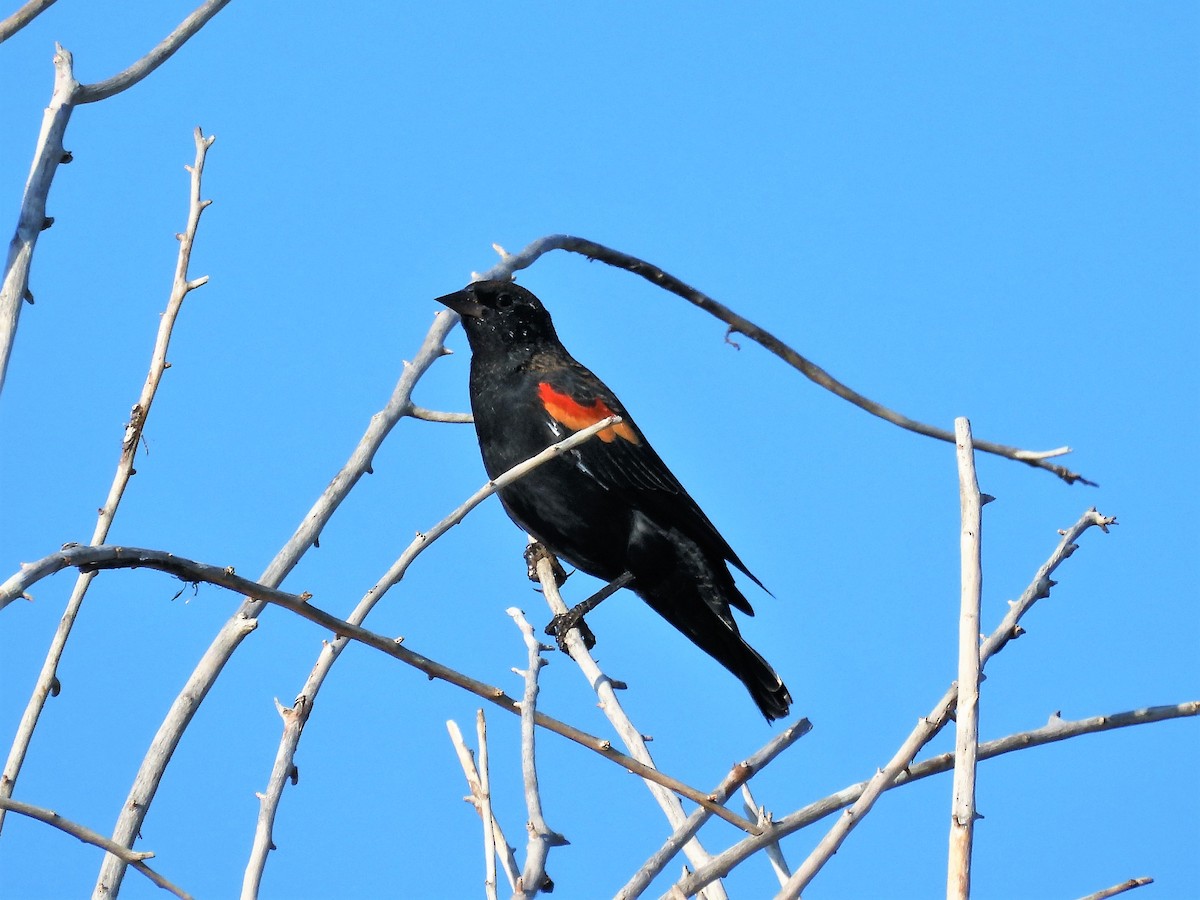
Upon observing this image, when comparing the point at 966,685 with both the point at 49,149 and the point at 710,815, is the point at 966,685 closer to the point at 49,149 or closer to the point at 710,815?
the point at 710,815

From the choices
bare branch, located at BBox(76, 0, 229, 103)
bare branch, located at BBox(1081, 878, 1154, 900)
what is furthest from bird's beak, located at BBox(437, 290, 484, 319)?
bare branch, located at BBox(1081, 878, 1154, 900)

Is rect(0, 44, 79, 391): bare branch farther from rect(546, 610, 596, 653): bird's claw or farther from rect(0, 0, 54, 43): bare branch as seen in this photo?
rect(546, 610, 596, 653): bird's claw

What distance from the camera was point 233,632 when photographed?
8.57ft

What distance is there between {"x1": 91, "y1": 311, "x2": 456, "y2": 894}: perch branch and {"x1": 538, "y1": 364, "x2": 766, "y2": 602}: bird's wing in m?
2.02

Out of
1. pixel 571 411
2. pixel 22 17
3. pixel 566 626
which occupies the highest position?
pixel 571 411

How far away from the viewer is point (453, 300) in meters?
5.57

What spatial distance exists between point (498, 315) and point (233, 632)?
3203mm

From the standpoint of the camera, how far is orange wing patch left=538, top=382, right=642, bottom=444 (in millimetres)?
5328

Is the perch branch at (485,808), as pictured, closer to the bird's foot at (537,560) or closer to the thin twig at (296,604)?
the thin twig at (296,604)

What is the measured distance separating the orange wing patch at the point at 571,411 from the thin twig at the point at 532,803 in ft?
8.50

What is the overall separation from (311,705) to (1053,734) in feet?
5.01

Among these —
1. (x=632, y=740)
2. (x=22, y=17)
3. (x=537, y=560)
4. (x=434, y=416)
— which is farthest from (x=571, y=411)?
(x=22, y=17)

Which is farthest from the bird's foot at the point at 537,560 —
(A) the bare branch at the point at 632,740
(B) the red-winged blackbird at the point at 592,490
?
(A) the bare branch at the point at 632,740

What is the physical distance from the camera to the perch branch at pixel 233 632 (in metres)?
2.43
